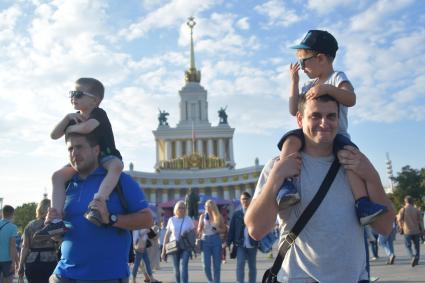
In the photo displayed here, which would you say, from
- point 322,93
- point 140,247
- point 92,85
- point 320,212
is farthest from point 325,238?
point 140,247

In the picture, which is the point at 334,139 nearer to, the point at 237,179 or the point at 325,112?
the point at 325,112

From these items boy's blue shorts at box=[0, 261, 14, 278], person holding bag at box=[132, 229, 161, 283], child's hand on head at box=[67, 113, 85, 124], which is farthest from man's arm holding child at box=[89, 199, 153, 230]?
person holding bag at box=[132, 229, 161, 283]

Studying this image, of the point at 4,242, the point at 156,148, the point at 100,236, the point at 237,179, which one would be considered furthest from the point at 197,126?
the point at 100,236

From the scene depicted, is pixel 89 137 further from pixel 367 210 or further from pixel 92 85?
pixel 367 210

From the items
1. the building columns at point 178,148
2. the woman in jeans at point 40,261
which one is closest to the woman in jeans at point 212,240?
the woman in jeans at point 40,261

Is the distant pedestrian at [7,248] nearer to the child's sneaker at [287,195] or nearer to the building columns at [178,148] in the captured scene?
the child's sneaker at [287,195]

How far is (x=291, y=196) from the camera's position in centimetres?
247

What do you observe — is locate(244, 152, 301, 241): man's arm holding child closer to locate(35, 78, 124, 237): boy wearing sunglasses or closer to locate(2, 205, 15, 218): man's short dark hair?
Answer: locate(35, 78, 124, 237): boy wearing sunglasses

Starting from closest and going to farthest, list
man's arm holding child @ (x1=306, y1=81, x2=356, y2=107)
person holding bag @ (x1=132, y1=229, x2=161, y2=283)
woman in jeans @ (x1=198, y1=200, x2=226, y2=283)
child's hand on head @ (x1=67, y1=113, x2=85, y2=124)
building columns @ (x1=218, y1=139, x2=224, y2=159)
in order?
1. man's arm holding child @ (x1=306, y1=81, x2=356, y2=107)
2. child's hand on head @ (x1=67, y1=113, x2=85, y2=124)
3. woman in jeans @ (x1=198, y1=200, x2=226, y2=283)
4. person holding bag @ (x1=132, y1=229, x2=161, y2=283)
5. building columns @ (x1=218, y1=139, x2=224, y2=159)

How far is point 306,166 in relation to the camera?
8.71ft

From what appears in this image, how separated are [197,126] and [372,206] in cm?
8042

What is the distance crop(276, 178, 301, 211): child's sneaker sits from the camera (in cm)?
247

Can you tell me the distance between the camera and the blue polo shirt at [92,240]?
3.31 m

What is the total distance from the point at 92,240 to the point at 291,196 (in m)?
1.43
